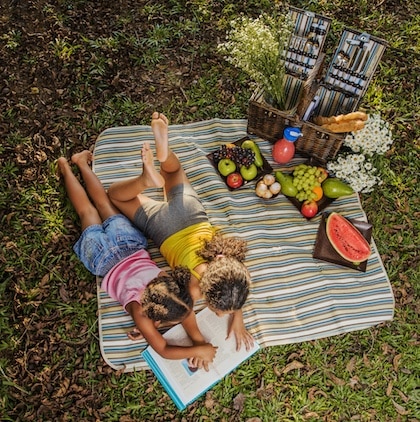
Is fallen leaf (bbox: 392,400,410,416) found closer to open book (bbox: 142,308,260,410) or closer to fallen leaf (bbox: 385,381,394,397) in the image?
fallen leaf (bbox: 385,381,394,397)

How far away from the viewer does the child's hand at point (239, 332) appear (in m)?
3.50

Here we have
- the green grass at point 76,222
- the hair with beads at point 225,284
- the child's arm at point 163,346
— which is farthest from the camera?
the green grass at point 76,222

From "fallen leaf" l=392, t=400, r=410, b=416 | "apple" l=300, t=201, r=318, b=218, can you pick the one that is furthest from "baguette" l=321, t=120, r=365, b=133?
"fallen leaf" l=392, t=400, r=410, b=416

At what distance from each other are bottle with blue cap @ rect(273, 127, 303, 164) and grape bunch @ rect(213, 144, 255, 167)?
25 centimetres

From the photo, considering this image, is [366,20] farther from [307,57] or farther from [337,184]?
[337,184]

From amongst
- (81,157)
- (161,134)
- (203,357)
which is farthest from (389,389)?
(81,157)

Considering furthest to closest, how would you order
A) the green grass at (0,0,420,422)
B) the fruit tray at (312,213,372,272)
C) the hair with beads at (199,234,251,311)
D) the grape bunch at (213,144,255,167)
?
the grape bunch at (213,144,255,167) < the fruit tray at (312,213,372,272) < the green grass at (0,0,420,422) < the hair with beads at (199,234,251,311)

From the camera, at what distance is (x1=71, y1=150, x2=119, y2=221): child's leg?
377cm

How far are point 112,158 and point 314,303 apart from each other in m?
2.36

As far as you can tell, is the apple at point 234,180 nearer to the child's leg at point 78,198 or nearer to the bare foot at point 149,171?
the bare foot at point 149,171

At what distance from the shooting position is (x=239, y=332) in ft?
11.6

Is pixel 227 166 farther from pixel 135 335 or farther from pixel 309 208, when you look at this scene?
pixel 135 335

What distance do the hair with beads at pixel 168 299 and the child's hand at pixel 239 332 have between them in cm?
54

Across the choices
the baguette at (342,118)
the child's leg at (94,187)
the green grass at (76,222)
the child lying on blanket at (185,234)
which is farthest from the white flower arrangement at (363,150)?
the child's leg at (94,187)
